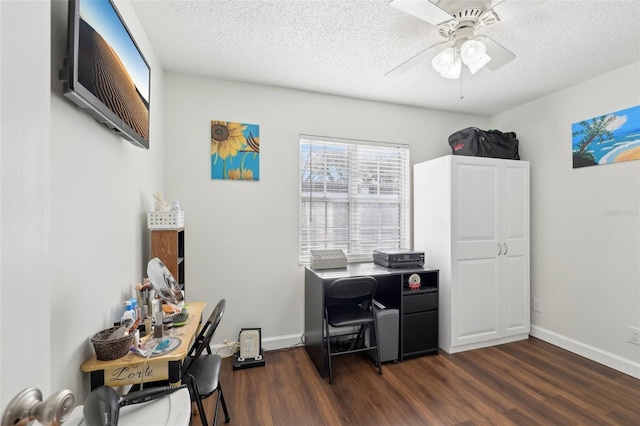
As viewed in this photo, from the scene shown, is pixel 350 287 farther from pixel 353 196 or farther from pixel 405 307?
pixel 353 196

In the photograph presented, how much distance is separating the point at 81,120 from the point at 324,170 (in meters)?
2.13

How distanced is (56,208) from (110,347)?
641 millimetres

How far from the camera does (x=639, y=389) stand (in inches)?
84.0

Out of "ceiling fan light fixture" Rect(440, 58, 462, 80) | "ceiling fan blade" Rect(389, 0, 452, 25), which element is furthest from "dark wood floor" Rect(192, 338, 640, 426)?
"ceiling fan blade" Rect(389, 0, 452, 25)

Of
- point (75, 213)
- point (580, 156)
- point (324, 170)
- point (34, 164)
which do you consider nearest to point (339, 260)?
point (324, 170)

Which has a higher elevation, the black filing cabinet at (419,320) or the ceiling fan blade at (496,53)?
the ceiling fan blade at (496,53)

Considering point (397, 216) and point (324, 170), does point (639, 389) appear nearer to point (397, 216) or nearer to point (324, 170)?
point (397, 216)

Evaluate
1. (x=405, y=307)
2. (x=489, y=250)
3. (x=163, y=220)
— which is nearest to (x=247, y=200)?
(x=163, y=220)

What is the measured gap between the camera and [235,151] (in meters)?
2.68

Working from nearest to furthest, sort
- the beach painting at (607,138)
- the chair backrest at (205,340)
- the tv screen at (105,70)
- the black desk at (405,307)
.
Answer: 1. the tv screen at (105,70)
2. the chair backrest at (205,340)
3. the beach painting at (607,138)
4. the black desk at (405,307)

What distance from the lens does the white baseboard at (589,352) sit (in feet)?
7.65

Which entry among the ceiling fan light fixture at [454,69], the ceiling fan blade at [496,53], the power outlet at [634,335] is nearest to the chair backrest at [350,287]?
the ceiling fan light fixture at [454,69]

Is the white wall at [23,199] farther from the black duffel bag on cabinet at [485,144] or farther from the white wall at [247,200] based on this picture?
the black duffel bag on cabinet at [485,144]

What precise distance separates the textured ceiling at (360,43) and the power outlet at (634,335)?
2.27 metres
